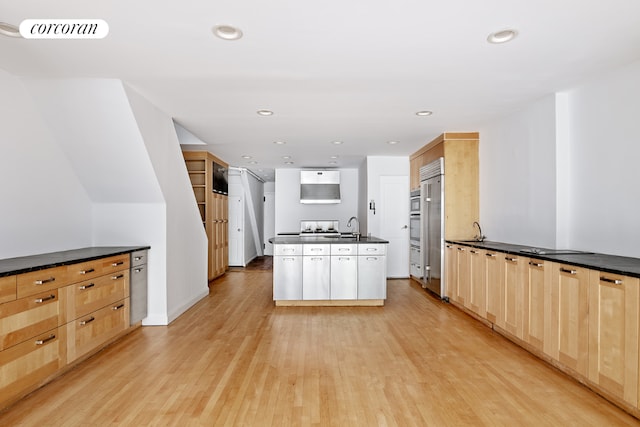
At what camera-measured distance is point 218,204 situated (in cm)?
788

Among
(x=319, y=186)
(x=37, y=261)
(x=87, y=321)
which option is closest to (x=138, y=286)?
(x=87, y=321)

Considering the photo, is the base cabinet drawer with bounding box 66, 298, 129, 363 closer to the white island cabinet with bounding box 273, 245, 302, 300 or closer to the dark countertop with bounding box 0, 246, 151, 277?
the dark countertop with bounding box 0, 246, 151, 277

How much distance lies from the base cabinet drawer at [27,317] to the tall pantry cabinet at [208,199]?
4.25 m

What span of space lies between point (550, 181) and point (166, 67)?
3844mm

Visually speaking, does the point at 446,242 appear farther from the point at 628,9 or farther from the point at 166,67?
the point at 166,67

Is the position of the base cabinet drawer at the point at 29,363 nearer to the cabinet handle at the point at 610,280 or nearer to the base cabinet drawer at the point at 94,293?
the base cabinet drawer at the point at 94,293

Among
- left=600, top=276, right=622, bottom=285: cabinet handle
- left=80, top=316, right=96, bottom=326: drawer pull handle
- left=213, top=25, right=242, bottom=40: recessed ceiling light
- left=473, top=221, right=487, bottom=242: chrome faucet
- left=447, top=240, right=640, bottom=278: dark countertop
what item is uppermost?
left=213, top=25, right=242, bottom=40: recessed ceiling light

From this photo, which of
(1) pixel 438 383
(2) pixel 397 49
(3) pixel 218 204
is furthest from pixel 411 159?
(1) pixel 438 383

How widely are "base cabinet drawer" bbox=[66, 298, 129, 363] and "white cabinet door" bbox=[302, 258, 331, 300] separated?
2.23m

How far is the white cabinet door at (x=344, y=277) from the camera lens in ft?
17.1

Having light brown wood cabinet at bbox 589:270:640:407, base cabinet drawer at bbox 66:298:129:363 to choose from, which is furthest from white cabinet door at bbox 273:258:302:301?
light brown wood cabinet at bbox 589:270:640:407

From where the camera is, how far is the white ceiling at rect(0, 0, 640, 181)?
2.24 m

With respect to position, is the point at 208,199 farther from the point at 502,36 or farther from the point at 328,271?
the point at 502,36

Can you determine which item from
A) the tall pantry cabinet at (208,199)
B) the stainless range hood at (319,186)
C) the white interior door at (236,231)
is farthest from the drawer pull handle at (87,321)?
the white interior door at (236,231)
